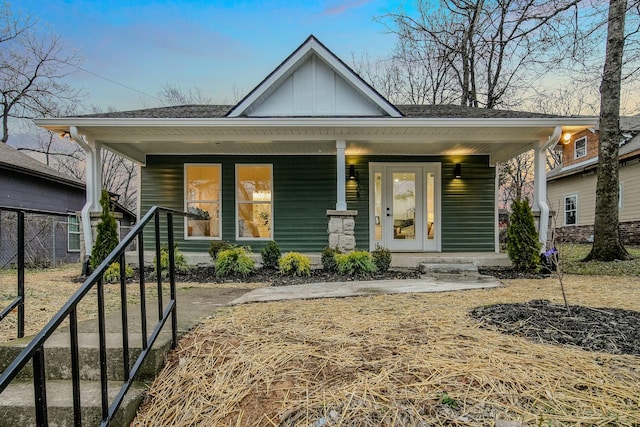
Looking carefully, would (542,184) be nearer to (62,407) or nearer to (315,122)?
(315,122)

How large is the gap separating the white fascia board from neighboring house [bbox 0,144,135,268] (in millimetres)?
2920

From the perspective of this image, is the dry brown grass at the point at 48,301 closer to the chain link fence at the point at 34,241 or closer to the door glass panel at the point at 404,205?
the chain link fence at the point at 34,241

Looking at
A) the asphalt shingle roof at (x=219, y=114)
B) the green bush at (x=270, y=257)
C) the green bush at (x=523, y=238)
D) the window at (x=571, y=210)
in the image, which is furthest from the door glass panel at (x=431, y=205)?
the window at (x=571, y=210)

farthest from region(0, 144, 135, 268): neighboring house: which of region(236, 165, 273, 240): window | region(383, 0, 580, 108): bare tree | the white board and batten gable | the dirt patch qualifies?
region(383, 0, 580, 108): bare tree

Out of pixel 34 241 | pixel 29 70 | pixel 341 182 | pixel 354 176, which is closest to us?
pixel 341 182

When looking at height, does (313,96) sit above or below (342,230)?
above

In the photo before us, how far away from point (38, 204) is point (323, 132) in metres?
9.34

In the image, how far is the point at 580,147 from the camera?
16141 mm

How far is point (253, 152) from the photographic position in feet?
25.9

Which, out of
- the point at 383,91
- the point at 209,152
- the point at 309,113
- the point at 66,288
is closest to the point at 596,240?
the point at 309,113

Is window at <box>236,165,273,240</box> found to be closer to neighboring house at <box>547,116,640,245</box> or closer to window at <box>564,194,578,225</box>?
neighboring house at <box>547,116,640,245</box>

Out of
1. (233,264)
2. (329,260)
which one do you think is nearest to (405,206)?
(329,260)

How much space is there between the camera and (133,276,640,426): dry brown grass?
1.33 meters

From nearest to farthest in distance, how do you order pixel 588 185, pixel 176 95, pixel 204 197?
pixel 204 197
pixel 588 185
pixel 176 95
